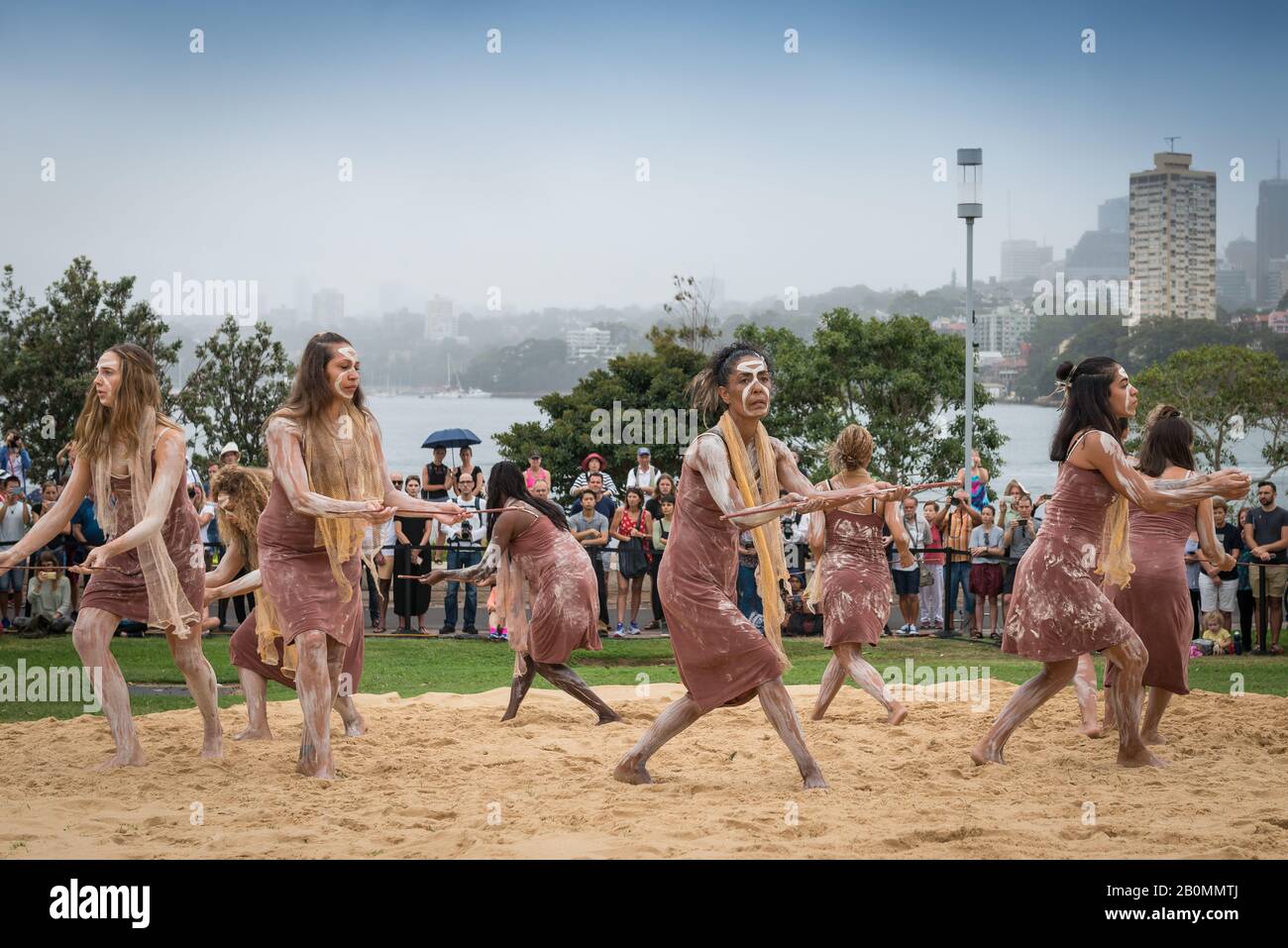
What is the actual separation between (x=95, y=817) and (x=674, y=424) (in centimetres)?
2489

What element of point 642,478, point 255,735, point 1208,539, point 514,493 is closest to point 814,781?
point 1208,539

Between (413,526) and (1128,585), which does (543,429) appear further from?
(1128,585)

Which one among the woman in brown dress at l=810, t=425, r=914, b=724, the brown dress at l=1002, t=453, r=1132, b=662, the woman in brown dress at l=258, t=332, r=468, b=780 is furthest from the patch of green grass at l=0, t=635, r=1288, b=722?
the brown dress at l=1002, t=453, r=1132, b=662

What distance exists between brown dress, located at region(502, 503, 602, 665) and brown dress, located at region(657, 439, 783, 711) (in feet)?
7.84

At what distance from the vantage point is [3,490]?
16047 millimetres

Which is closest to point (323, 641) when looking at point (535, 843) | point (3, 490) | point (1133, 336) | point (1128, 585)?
point (535, 843)

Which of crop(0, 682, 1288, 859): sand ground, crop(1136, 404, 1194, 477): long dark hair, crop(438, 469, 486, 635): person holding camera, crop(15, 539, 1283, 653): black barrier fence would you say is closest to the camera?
crop(0, 682, 1288, 859): sand ground

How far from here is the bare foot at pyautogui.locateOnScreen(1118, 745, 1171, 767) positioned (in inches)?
306

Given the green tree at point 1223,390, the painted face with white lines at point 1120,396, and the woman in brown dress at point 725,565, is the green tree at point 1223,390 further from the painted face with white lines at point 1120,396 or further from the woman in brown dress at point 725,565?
the woman in brown dress at point 725,565

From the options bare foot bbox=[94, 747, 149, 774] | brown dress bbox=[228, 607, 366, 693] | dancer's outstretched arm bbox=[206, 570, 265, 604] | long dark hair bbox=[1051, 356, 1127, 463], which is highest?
long dark hair bbox=[1051, 356, 1127, 463]

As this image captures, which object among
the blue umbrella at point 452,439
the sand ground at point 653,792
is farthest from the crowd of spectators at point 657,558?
the sand ground at point 653,792

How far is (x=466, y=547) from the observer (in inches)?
620

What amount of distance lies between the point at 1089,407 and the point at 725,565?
7.32 feet

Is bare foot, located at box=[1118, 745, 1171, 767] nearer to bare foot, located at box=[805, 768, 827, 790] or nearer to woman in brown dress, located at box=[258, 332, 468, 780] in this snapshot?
bare foot, located at box=[805, 768, 827, 790]
